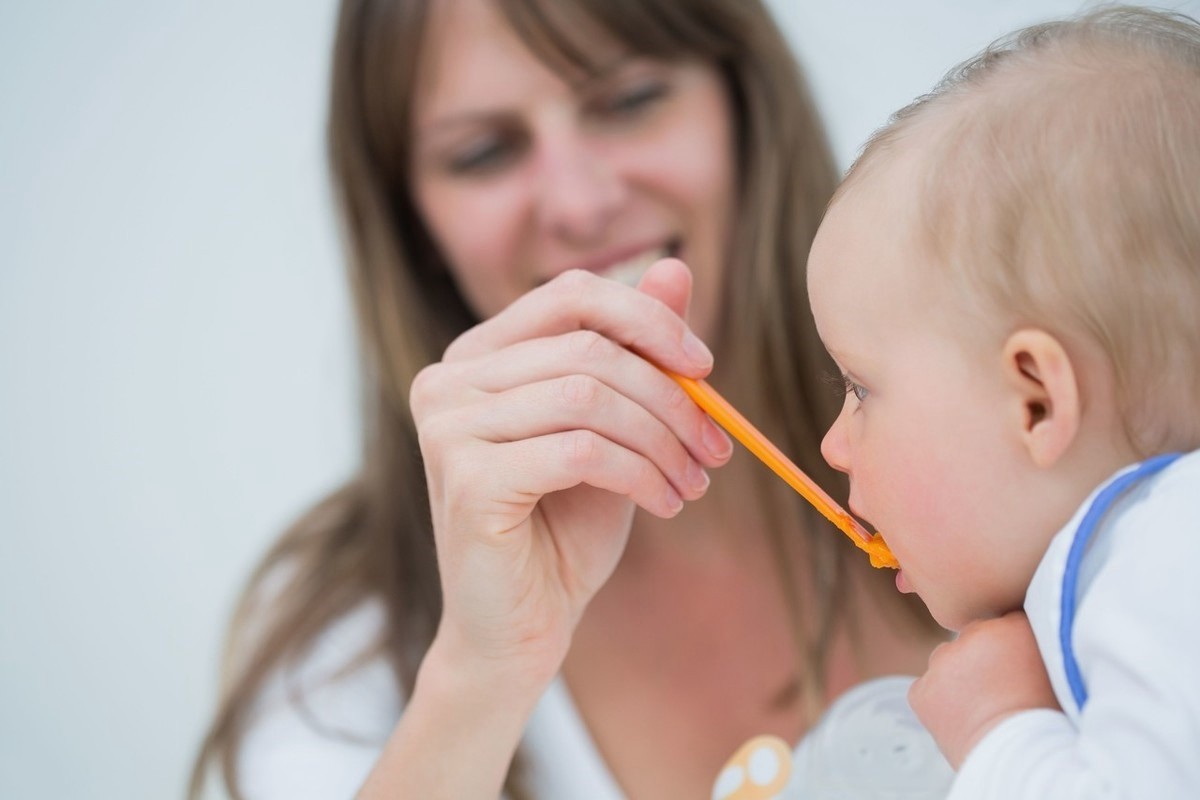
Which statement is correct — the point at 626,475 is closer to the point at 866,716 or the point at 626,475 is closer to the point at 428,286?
the point at 866,716

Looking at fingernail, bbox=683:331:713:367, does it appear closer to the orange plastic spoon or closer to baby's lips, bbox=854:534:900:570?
the orange plastic spoon

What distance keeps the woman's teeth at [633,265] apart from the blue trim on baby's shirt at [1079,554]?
650mm

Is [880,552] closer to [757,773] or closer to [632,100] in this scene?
[757,773]

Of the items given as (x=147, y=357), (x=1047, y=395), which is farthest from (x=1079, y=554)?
(x=147, y=357)

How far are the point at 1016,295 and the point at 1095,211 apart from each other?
52mm

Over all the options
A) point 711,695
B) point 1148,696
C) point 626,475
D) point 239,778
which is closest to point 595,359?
point 626,475

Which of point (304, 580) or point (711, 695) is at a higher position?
point (304, 580)

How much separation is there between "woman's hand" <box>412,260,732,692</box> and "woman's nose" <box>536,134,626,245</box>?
0.30 meters

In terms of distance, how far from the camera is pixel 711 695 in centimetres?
112

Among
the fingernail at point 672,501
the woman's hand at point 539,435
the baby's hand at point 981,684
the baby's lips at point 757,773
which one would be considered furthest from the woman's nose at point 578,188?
the baby's hand at point 981,684

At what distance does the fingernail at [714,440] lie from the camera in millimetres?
772

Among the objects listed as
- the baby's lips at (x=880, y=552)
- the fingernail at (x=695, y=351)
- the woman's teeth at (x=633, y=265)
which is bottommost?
the baby's lips at (x=880, y=552)

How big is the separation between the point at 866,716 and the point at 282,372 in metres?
1.21

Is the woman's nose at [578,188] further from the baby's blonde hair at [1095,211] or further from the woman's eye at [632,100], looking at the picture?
the baby's blonde hair at [1095,211]
